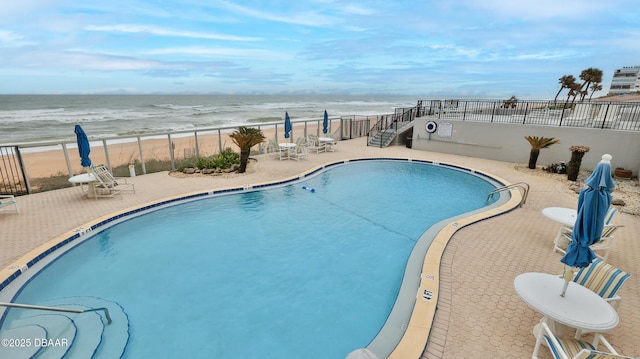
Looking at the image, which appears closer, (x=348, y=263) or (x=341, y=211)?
(x=348, y=263)

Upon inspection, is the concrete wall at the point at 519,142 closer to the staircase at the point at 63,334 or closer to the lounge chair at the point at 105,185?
the lounge chair at the point at 105,185

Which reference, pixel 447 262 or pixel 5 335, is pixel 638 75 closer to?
pixel 447 262

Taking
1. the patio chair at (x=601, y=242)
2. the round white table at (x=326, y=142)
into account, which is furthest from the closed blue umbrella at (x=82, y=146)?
the patio chair at (x=601, y=242)

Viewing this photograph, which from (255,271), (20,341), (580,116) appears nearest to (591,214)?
(255,271)

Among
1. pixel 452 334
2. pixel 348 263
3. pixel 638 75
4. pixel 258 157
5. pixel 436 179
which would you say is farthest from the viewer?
pixel 638 75

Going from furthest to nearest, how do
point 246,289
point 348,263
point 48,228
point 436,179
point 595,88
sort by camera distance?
point 595,88, point 436,179, point 48,228, point 348,263, point 246,289

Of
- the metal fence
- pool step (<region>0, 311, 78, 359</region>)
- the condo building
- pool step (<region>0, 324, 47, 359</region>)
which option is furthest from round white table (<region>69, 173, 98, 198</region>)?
the condo building

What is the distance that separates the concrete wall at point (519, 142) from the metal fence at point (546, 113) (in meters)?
0.43

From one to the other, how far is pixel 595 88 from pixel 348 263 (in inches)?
1803

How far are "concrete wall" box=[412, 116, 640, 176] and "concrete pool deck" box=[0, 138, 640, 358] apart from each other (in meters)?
2.46

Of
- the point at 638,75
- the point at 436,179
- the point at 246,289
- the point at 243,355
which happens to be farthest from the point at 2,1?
the point at 638,75

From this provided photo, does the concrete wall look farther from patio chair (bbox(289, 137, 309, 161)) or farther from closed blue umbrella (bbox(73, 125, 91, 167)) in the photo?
closed blue umbrella (bbox(73, 125, 91, 167))

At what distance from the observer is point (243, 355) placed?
3.68m

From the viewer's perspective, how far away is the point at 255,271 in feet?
17.7
